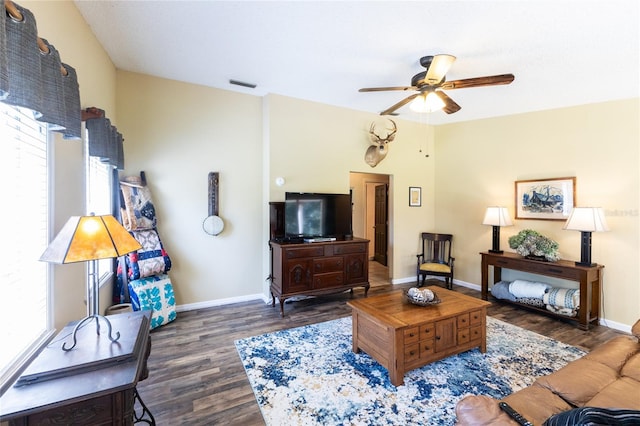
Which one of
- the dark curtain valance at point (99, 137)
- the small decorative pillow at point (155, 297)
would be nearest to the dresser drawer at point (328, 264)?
the small decorative pillow at point (155, 297)

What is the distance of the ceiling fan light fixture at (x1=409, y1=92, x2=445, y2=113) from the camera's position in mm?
2793

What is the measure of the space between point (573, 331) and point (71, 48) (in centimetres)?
567

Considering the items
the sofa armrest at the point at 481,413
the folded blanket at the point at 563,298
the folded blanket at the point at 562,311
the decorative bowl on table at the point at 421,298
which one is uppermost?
the decorative bowl on table at the point at 421,298

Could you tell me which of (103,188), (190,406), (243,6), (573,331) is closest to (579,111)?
A: (573,331)

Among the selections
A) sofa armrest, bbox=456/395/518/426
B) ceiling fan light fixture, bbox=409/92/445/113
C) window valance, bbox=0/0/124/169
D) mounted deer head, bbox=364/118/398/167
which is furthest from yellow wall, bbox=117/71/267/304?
sofa armrest, bbox=456/395/518/426

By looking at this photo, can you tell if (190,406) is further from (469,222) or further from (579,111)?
(579,111)

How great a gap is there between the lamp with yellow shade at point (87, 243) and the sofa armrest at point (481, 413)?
1.75 m

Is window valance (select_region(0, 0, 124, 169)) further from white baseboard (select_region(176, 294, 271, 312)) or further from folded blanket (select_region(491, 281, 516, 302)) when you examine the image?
folded blanket (select_region(491, 281, 516, 302))

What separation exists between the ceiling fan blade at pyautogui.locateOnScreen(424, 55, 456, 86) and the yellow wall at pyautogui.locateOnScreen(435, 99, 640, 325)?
249 centimetres

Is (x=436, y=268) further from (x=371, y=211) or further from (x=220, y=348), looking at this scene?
(x=220, y=348)

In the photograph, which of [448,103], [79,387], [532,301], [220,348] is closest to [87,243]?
[79,387]

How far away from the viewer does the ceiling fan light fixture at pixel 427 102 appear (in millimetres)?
2793

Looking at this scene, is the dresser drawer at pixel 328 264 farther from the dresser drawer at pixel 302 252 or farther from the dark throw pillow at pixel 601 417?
the dark throw pillow at pixel 601 417

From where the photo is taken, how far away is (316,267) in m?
3.72
